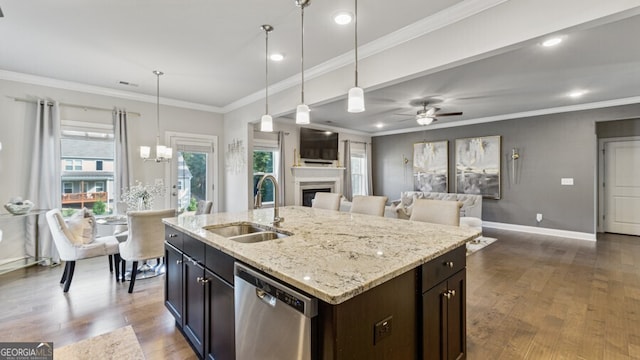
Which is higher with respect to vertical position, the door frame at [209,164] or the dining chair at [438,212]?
the door frame at [209,164]

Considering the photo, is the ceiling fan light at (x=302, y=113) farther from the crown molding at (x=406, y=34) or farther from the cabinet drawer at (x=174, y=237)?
the cabinet drawer at (x=174, y=237)

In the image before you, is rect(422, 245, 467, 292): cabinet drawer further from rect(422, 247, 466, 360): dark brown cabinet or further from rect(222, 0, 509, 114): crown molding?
rect(222, 0, 509, 114): crown molding

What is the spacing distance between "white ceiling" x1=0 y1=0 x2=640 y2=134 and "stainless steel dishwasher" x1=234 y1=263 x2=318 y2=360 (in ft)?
7.45

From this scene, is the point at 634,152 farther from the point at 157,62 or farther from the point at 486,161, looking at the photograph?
the point at 157,62

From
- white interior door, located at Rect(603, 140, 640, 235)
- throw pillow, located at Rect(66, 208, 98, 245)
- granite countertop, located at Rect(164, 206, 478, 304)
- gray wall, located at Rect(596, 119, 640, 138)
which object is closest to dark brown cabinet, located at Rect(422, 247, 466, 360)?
granite countertop, located at Rect(164, 206, 478, 304)

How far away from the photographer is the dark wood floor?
2207 millimetres

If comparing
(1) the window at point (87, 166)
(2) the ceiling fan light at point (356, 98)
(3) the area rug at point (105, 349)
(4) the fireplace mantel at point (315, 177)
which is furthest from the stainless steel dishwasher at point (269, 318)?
(4) the fireplace mantel at point (315, 177)

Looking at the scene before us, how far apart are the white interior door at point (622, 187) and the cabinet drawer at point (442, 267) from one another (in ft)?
22.4

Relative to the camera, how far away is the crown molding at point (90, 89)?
400cm

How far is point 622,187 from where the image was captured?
6.00m

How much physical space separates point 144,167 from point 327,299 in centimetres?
526

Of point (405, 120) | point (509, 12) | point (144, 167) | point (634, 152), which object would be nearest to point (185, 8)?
point (509, 12)

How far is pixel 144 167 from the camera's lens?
510cm

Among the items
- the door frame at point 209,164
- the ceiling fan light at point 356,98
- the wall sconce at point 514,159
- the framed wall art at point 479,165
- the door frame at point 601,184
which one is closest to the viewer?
the ceiling fan light at point 356,98
